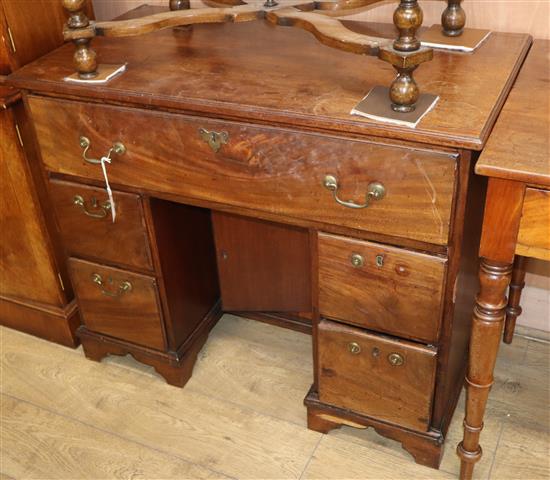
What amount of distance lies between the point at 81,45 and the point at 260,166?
45 cm

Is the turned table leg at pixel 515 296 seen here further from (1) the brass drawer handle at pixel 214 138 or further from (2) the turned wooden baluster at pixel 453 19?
(1) the brass drawer handle at pixel 214 138

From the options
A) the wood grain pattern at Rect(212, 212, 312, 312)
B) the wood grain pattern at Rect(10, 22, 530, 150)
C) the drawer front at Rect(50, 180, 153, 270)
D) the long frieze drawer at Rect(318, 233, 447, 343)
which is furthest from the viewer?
the wood grain pattern at Rect(212, 212, 312, 312)

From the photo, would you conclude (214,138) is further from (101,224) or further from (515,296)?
(515,296)

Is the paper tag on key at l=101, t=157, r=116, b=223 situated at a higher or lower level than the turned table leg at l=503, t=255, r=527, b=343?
higher

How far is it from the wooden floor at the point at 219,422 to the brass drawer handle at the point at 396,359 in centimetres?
31

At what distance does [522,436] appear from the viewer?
1.64 metres

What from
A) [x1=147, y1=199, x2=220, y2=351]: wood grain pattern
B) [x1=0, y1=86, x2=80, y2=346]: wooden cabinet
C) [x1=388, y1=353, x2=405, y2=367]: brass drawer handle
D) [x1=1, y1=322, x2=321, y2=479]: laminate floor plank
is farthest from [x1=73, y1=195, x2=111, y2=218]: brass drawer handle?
[x1=388, y1=353, x2=405, y2=367]: brass drawer handle

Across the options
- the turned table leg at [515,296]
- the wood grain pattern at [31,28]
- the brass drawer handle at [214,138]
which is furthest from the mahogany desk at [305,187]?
the turned table leg at [515,296]

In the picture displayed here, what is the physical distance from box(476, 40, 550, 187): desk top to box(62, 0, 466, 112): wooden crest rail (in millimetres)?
165

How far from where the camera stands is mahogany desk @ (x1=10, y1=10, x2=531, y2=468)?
4.00ft

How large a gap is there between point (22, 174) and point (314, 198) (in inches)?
33.4

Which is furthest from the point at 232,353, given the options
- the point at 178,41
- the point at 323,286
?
the point at 178,41

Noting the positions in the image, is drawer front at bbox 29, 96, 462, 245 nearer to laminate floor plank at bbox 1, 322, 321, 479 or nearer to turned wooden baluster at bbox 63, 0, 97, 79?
turned wooden baluster at bbox 63, 0, 97, 79

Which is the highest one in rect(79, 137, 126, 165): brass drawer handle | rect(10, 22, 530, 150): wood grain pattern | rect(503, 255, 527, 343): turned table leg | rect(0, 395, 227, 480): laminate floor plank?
rect(10, 22, 530, 150): wood grain pattern
